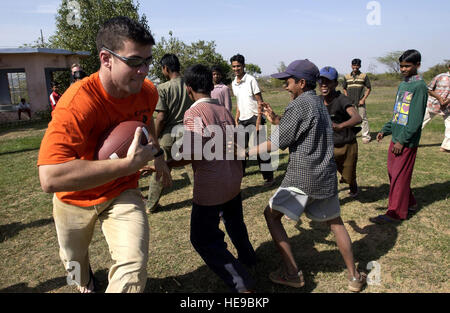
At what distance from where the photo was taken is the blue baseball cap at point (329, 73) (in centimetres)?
450

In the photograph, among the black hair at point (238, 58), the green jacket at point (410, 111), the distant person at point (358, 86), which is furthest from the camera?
the distant person at point (358, 86)

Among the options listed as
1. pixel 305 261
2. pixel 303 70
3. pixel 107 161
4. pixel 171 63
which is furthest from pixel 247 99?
pixel 107 161

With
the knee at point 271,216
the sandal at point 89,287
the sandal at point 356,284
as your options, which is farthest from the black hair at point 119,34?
the sandal at point 356,284

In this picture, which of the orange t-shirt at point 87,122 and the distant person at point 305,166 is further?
the distant person at point 305,166

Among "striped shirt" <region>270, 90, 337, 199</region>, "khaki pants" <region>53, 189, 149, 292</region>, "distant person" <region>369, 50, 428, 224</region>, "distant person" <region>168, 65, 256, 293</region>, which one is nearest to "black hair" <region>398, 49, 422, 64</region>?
"distant person" <region>369, 50, 428, 224</region>

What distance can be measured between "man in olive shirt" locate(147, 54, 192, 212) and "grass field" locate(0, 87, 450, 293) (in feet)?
1.59

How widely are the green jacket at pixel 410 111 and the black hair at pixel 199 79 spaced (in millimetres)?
2667

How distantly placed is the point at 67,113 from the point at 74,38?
91.0ft

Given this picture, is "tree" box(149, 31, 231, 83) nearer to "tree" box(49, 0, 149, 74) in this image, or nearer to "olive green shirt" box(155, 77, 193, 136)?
"tree" box(49, 0, 149, 74)

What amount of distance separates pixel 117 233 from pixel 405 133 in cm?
367

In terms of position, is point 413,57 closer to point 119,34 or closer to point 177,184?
point 119,34

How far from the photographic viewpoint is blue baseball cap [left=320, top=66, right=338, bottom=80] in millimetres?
4500

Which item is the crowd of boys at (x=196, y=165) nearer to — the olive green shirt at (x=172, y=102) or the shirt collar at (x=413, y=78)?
the shirt collar at (x=413, y=78)

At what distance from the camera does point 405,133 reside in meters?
4.21
